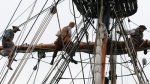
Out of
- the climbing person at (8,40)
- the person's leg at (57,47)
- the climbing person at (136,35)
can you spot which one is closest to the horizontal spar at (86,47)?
the climbing person at (136,35)

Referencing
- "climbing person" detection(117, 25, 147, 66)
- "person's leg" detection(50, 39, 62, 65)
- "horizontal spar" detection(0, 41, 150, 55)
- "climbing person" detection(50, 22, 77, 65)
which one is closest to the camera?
"climbing person" detection(50, 22, 77, 65)

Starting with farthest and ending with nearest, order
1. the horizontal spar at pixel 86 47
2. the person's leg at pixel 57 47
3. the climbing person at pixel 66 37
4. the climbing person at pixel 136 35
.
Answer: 1. the horizontal spar at pixel 86 47
2. the climbing person at pixel 136 35
3. the person's leg at pixel 57 47
4. the climbing person at pixel 66 37

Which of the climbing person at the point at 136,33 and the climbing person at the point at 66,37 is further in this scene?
the climbing person at the point at 136,33

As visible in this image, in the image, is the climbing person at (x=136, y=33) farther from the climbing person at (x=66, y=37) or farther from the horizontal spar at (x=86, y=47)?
the climbing person at (x=66, y=37)

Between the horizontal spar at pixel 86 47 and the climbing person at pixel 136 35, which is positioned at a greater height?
the climbing person at pixel 136 35

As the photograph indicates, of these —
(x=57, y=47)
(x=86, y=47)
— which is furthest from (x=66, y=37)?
(x=86, y=47)

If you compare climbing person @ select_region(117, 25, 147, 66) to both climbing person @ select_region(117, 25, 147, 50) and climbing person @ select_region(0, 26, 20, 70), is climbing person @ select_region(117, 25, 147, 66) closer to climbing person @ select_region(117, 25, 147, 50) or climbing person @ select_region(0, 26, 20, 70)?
climbing person @ select_region(117, 25, 147, 50)

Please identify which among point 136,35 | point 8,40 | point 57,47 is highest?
point 136,35

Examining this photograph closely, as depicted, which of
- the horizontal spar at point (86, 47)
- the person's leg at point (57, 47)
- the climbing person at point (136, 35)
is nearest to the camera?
the person's leg at point (57, 47)

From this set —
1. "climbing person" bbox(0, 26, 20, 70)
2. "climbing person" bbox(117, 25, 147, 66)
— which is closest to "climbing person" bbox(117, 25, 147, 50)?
"climbing person" bbox(117, 25, 147, 66)

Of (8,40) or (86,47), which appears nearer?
(8,40)

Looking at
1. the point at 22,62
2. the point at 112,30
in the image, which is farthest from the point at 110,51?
the point at 22,62

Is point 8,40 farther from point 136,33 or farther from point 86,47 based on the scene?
point 136,33

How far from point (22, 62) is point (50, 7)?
64.5 inches
